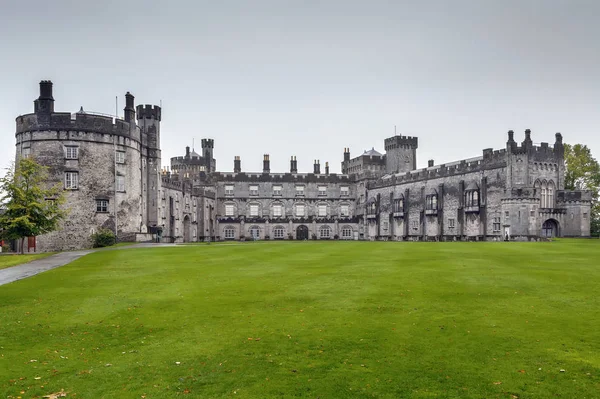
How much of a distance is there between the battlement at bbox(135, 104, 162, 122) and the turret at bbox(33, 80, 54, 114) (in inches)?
383

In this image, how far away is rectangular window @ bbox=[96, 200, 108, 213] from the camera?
48.8 metres

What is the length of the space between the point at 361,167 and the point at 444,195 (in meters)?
29.1

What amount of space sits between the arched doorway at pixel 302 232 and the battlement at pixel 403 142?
22.2 metres

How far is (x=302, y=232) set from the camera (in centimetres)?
8831

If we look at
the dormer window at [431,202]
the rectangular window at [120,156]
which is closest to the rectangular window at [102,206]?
the rectangular window at [120,156]

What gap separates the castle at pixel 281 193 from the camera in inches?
1887

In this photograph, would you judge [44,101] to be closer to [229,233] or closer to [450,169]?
[229,233]

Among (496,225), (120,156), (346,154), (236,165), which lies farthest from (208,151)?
(496,225)

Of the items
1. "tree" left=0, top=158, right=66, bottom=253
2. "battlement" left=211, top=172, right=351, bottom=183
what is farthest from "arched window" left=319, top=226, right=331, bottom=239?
"tree" left=0, top=158, right=66, bottom=253

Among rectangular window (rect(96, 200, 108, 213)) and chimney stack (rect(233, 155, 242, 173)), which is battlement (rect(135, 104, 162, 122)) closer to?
rectangular window (rect(96, 200, 108, 213))

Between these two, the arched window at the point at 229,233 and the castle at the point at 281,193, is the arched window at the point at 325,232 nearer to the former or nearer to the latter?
the castle at the point at 281,193

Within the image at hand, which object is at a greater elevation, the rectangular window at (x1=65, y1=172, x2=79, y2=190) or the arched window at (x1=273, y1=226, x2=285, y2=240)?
the rectangular window at (x1=65, y1=172, x2=79, y2=190)

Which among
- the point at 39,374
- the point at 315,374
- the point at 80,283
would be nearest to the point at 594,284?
the point at 315,374

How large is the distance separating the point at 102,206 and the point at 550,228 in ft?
169
